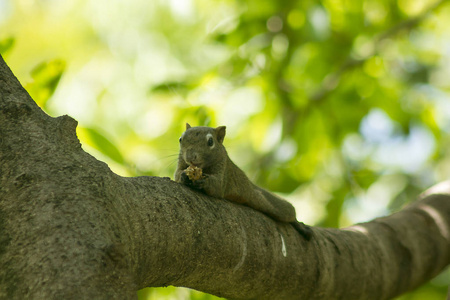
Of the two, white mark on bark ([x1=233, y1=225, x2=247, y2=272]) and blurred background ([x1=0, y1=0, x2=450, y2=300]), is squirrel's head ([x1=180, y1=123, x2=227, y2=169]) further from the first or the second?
white mark on bark ([x1=233, y1=225, x2=247, y2=272])

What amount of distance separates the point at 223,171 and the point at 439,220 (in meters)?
1.63

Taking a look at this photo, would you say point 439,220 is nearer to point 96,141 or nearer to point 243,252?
point 243,252

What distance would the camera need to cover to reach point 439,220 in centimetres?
366

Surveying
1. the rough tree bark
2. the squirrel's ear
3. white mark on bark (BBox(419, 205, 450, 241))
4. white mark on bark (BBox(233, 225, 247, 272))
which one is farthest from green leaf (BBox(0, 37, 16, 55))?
white mark on bark (BBox(419, 205, 450, 241))

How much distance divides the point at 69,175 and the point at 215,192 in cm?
119

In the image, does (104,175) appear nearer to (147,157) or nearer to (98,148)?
(98,148)

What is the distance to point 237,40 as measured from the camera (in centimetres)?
434

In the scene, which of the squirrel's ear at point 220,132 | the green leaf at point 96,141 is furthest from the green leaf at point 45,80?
the squirrel's ear at point 220,132

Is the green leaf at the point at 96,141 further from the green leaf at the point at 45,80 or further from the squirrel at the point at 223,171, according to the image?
the squirrel at the point at 223,171

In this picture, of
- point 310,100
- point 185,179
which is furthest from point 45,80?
point 310,100

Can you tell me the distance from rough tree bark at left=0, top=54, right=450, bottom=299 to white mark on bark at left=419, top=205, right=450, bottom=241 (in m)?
0.30

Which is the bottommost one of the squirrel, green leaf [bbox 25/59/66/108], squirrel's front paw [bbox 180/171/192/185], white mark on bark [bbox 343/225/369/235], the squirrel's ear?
white mark on bark [bbox 343/225/369/235]

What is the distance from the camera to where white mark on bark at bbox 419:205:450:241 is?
363cm

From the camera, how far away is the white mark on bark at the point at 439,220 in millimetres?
3634
